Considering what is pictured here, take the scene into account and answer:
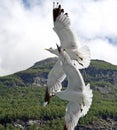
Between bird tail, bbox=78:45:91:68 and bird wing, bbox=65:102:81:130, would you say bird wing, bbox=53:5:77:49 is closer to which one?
bird tail, bbox=78:45:91:68

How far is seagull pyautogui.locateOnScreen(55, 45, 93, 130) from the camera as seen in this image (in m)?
A: 11.5

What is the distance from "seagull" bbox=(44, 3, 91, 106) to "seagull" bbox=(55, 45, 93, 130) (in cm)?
117

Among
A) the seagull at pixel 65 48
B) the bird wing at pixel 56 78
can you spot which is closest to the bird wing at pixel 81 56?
the seagull at pixel 65 48

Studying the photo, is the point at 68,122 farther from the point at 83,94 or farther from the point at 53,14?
the point at 53,14

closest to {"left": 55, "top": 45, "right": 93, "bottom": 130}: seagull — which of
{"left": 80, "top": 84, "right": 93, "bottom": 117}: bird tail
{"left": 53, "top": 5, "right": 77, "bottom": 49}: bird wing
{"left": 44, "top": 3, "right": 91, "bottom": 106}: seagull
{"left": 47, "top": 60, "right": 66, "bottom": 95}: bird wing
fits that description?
{"left": 80, "top": 84, "right": 93, "bottom": 117}: bird tail

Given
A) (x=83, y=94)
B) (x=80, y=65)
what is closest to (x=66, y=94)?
(x=83, y=94)

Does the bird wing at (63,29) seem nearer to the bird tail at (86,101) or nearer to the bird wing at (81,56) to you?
the bird wing at (81,56)

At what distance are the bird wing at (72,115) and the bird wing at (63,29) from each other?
2051 mm

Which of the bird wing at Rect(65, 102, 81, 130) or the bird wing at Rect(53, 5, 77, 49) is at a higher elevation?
the bird wing at Rect(53, 5, 77, 49)

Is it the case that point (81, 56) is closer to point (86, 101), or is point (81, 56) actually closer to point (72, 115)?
point (72, 115)

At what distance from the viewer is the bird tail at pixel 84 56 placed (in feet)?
45.9

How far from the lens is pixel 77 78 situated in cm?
1153

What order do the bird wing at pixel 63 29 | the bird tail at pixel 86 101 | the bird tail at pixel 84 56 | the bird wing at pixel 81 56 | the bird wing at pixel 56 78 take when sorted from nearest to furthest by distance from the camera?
the bird tail at pixel 86 101, the bird wing at pixel 63 29, the bird wing at pixel 81 56, the bird tail at pixel 84 56, the bird wing at pixel 56 78

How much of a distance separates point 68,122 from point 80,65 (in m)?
2.21
